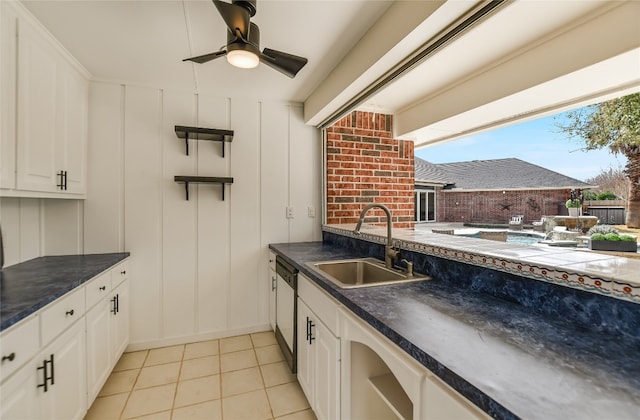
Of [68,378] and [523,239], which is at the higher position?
[523,239]

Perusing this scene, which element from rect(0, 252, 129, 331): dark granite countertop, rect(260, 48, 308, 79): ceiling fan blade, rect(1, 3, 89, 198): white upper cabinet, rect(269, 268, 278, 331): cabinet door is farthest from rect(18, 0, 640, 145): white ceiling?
rect(269, 268, 278, 331): cabinet door

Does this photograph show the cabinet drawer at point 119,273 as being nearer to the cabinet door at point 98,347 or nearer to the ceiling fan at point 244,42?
the cabinet door at point 98,347

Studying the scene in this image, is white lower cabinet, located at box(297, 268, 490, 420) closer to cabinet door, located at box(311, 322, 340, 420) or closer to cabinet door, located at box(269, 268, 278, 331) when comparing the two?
cabinet door, located at box(311, 322, 340, 420)

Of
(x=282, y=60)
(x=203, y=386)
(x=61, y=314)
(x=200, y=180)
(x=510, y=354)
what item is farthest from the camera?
(x=200, y=180)

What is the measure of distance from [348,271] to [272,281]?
3.22 ft

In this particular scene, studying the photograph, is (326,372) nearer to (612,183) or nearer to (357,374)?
(357,374)

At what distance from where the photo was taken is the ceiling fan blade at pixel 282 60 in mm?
1566

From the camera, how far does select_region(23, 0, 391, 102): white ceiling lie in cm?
155

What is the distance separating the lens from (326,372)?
146 cm

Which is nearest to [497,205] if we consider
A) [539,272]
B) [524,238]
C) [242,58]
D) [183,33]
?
[524,238]

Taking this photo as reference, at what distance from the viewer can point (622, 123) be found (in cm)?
117

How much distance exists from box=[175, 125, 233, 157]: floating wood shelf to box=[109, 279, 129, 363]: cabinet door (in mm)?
1318

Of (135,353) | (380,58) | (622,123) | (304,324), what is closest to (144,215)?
(135,353)

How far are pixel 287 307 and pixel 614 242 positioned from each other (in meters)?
1.89
